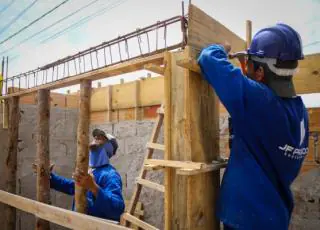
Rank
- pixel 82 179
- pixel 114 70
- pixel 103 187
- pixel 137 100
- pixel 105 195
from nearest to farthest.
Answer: pixel 114 70 → pixel 82 179 → pixel 105 195 → pixel 103 187 → pixel 137 100

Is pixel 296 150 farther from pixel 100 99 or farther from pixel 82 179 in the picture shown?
pixel 100 99


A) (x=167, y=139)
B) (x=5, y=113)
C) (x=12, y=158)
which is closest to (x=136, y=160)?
(x=12, y=158)

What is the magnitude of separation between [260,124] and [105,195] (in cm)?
183

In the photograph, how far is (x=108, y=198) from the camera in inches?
114

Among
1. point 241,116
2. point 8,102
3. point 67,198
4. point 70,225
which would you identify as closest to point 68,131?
point 67,198

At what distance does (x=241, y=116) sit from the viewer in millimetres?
1579

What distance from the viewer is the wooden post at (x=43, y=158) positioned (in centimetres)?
320

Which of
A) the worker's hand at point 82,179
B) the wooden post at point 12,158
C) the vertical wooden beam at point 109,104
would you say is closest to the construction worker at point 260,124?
the worker's hand at point 82,179

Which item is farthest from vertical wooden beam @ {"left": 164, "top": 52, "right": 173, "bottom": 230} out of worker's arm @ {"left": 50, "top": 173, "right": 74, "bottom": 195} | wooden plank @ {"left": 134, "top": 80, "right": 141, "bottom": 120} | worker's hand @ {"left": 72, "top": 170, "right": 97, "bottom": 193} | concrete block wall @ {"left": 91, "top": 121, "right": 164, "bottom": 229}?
wooden plank @ {"left": 134, "top": 80, "right": 141, "bottom": 120}

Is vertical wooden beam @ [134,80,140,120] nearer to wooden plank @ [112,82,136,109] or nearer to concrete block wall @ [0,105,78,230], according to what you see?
wooden plank @ [112,82,136,109]

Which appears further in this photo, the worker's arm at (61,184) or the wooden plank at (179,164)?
the worker's arm at (61,184)

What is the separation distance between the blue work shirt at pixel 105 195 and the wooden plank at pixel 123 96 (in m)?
2.33

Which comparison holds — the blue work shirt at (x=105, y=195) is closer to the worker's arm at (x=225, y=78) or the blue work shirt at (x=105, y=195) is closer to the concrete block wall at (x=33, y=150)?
the worker's arm at (x=225, y=78)

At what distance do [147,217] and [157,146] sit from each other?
1.58 metres
